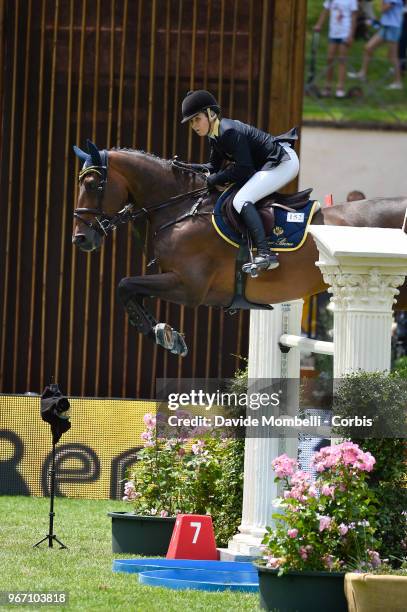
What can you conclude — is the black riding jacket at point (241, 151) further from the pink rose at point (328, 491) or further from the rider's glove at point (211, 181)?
the pink rose at point (328, 491)

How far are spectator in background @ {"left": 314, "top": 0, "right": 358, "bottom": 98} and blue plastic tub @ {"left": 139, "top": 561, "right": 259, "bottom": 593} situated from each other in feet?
43.4

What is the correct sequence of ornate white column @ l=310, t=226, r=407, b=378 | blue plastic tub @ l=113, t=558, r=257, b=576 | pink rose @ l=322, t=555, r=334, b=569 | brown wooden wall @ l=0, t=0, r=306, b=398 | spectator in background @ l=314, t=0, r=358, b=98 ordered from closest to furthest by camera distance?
pink rose @ l=322, t=555, r=334, b=569
ornate white column @ l=310, t=226, r=407, b=378
blue plastic tub @ l=113, t=558, r=257, b=576
brown wooden wall @ l=0, t=0, r=306, b=398
spectator in background @ l=314, t=0, r=358, b=98

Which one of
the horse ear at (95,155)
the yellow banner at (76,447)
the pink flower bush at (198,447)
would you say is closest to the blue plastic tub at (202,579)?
the pink flower bush at (198,447)

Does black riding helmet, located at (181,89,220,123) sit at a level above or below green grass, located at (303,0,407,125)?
below

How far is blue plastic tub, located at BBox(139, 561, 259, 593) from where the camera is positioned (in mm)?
6223

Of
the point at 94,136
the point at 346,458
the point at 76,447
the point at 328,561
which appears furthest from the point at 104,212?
the point at 94,136

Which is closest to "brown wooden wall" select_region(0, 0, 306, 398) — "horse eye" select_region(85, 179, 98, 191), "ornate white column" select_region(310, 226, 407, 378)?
"horse eye" select_region(85, 179, 98, 191)

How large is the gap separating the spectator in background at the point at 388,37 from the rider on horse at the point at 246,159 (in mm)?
12184

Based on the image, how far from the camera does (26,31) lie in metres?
11.5

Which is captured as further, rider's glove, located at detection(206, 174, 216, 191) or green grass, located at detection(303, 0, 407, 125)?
green grass, located at detection(303, 0, 407, 125)

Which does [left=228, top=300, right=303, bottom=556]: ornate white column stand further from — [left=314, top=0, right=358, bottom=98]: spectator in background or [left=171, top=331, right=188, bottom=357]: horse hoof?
[left=314, top=0, right=358, bottom=98]: spectator in background

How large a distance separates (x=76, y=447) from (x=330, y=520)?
5.25 metres

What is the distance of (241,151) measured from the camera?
726 cm

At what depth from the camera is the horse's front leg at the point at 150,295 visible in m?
7.17
